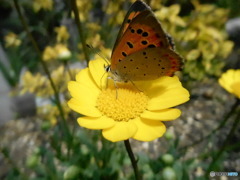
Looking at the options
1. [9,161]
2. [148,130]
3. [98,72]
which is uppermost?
[98,72]

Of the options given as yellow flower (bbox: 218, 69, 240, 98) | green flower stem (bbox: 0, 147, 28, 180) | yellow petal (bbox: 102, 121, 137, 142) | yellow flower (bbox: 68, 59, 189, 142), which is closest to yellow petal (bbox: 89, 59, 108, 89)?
yellow flower (bbox: 68, 59, 189, 142)

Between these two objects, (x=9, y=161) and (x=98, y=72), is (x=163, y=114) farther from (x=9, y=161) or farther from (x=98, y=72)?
(x=9, y=161)

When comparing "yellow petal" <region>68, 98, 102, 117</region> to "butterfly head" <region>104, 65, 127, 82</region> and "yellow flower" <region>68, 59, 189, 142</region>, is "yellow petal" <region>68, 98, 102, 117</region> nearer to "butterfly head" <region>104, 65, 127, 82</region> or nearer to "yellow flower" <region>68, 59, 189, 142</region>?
"yellow flower" <region>68, 59, 189, 142</region>

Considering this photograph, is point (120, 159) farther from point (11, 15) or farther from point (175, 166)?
point (11, 15)

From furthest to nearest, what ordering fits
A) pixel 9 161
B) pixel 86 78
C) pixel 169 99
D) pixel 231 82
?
pixel 9 161 → pixel 231 82 → pixel 86 78 → pixel 169 99

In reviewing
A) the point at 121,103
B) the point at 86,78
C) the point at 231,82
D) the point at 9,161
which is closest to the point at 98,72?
the point at 86,78

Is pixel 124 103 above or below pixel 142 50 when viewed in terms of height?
below
